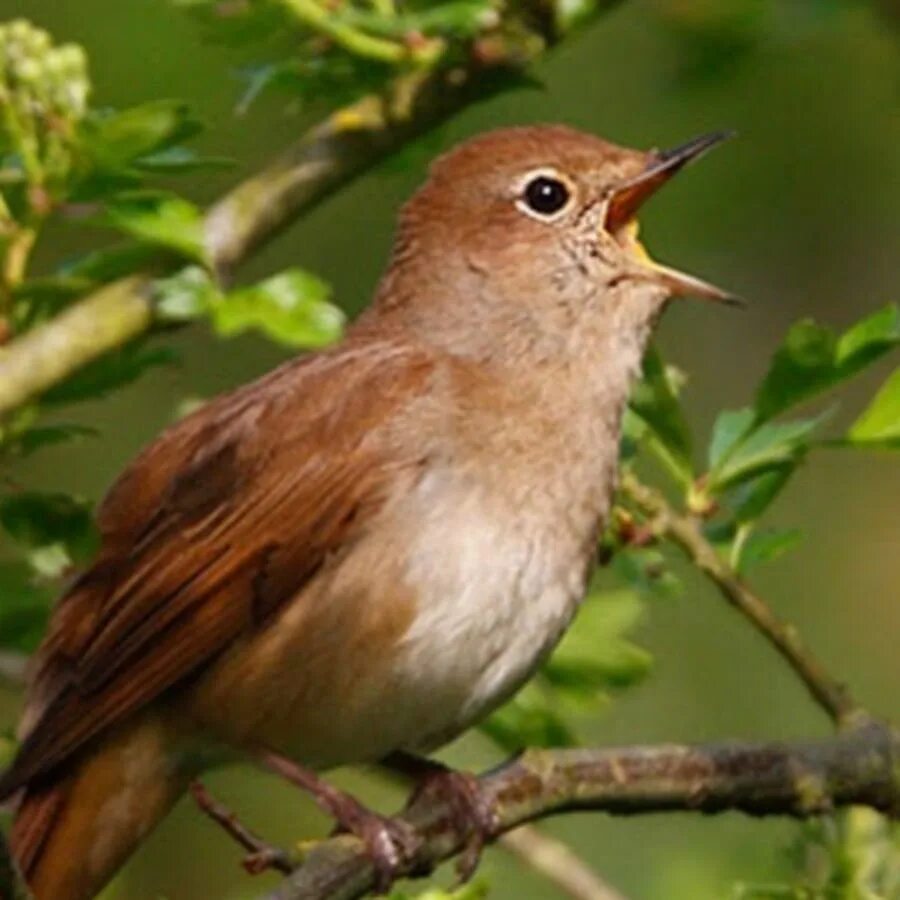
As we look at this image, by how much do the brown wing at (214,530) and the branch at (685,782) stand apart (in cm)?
50

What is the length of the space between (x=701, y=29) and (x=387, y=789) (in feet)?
5.68

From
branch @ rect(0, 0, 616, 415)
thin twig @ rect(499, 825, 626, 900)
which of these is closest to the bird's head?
branch @ rect(0, 0, 616, 415)

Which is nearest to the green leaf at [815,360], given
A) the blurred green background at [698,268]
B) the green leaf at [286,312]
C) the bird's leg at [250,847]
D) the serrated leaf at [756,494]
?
the serrated leaf at [756,494]

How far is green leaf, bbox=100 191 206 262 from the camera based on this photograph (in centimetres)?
522

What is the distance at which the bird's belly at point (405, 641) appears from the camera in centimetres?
555

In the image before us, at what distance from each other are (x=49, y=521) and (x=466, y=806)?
1.11 metres

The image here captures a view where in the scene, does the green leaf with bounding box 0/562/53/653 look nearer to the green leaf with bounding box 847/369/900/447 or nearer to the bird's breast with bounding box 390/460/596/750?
the bird's breast with bounding box 390/460/596/750

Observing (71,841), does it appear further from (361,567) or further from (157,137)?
(157,137)

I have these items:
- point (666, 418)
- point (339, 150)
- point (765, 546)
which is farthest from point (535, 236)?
point (765, 546)

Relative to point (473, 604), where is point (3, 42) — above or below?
above

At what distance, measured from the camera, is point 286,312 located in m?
5.22

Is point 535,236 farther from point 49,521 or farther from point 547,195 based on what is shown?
point 49,521

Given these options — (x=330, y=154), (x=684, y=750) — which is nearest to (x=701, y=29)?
(x=330, y=154)

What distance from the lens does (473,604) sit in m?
5.55
